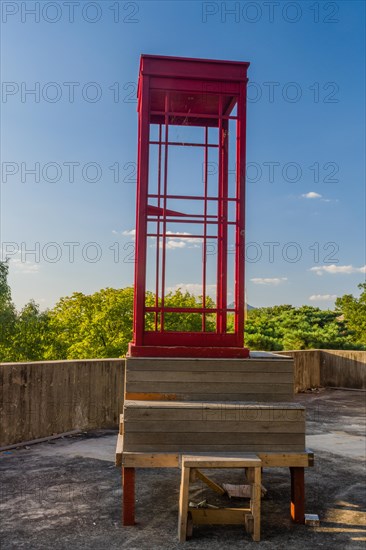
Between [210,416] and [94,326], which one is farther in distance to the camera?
[94,326]

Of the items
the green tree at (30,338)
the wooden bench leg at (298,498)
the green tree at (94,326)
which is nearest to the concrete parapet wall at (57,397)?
the wooden bench leg at (298,498)

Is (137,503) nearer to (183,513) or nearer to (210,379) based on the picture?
(183,513)

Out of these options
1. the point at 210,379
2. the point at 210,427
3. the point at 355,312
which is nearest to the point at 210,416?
the point at 210,427

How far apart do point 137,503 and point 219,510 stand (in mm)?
1014

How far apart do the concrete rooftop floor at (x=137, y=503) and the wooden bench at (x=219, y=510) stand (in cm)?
8

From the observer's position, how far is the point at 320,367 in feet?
51.6

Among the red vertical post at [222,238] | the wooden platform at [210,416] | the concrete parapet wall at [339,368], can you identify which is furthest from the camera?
the concrete parapet wall at [339,368]

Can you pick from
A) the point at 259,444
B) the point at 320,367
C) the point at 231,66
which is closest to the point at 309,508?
the point at 259,444

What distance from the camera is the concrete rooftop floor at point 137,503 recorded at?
4.34 metres

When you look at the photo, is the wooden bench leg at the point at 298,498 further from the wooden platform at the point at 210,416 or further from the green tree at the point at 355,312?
the green tree at the point at 355,312

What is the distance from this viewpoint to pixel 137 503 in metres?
5.25

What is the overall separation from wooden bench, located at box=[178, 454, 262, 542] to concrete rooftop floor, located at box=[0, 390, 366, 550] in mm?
84

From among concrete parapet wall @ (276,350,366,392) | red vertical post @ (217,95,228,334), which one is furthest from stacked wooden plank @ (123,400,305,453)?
concrete parapet wall @ (276,350,366,392)

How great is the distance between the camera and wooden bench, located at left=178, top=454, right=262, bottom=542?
14.4ft
